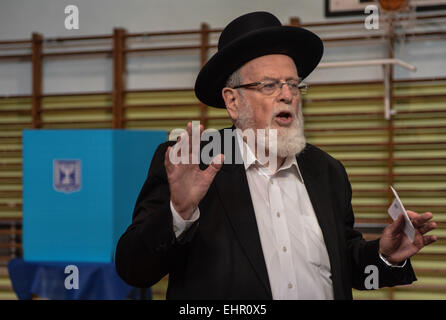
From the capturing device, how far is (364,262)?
1.52 m

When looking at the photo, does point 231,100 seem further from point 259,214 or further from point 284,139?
point 259,214

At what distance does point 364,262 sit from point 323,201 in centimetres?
23

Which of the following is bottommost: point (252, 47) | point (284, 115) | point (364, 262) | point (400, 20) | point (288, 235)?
point (364, 262)

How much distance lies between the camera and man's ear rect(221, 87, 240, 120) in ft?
5.45

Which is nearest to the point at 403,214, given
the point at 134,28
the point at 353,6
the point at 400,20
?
the point at 400,20

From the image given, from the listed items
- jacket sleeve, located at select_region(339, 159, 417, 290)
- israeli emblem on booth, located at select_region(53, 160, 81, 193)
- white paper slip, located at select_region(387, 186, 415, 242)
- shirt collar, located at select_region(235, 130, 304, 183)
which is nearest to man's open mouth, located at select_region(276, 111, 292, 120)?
shirt collar, located at select_region(235, 130, 304, 183)

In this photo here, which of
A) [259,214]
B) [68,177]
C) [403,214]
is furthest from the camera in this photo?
[68,177]

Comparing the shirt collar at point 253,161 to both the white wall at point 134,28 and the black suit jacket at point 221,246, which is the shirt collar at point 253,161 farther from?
the white wall at point 134,28

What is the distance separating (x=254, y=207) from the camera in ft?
4.76

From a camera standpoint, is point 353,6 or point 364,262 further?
point 353,6

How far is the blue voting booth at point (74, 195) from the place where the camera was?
3.00 m

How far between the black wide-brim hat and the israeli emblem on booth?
1504 mm

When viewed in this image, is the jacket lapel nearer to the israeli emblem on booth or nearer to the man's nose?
the man's nose

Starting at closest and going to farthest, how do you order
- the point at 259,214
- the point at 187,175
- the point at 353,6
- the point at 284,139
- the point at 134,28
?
the point at 187,175 < the point at 259,214 < the point at 284,139 < the point at 353,6 < the point at 134,28
